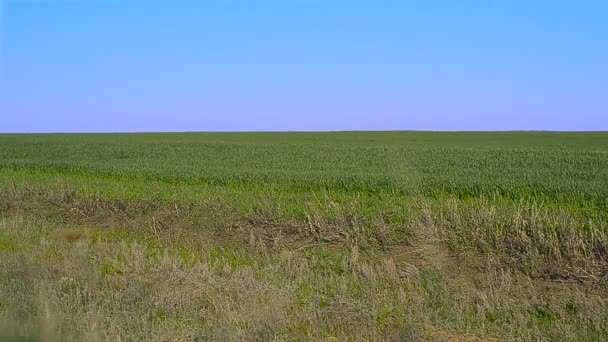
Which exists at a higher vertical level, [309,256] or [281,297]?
[281,297]

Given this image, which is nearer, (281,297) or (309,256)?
(281,297)

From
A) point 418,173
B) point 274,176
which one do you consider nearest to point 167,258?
point 274,176

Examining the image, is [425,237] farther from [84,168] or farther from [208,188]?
[84,168]

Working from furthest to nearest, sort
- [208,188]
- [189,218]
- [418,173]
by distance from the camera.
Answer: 1. [418,173]
2. [208,188]
3. [189,218]

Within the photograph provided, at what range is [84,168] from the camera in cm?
2373

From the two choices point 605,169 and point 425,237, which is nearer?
point 425,237

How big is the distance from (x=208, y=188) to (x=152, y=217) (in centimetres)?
323

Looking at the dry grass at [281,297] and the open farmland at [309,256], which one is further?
the open farmland at [309,256]

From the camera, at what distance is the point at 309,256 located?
11.0 metres

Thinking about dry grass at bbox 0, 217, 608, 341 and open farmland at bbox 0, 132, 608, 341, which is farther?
open farmland at bbox 0, 132, 608, 341

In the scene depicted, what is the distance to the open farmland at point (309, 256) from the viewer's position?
6.86 m

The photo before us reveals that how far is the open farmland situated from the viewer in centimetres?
686

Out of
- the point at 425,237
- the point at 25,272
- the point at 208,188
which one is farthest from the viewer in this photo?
the point at 208,188

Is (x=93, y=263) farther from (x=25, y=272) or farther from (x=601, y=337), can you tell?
(x=601, y=337)
